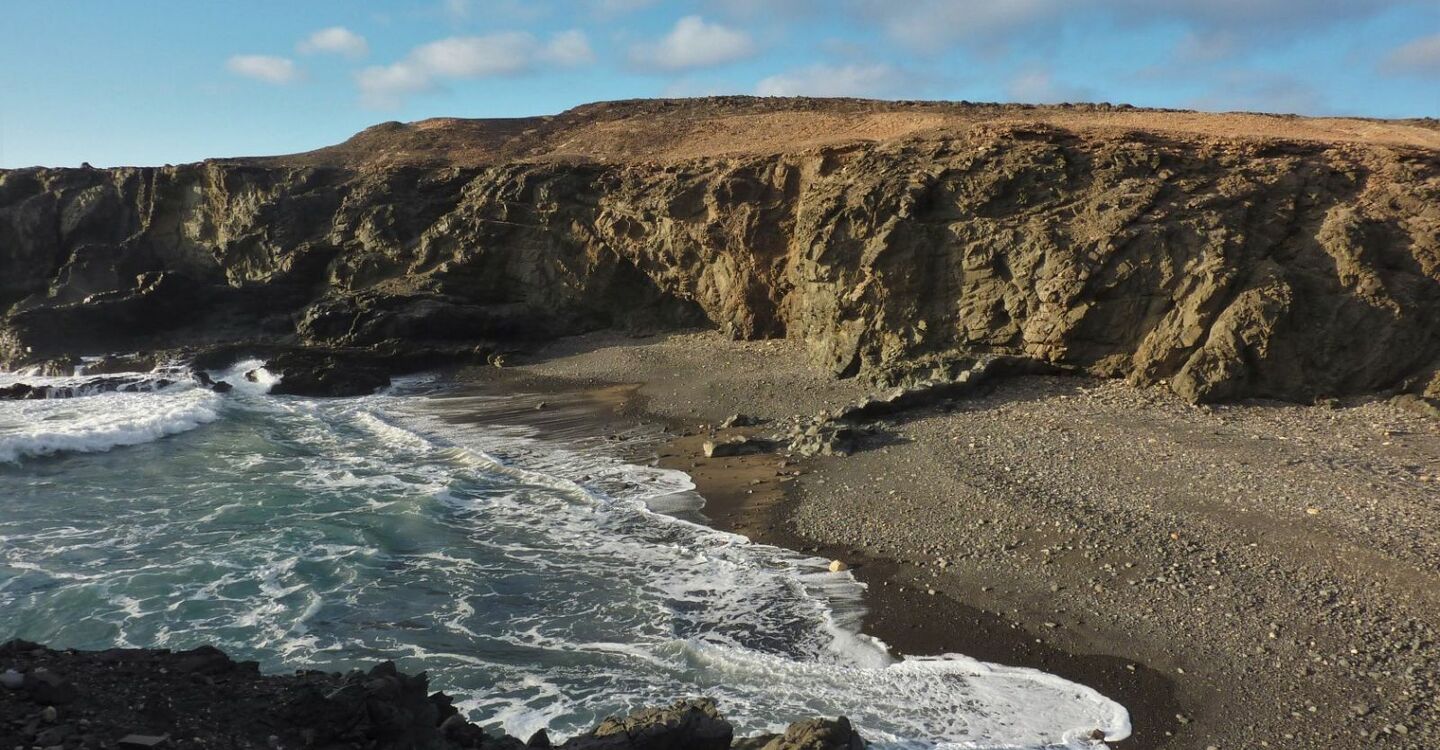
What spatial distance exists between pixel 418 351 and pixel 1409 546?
76.2 feet

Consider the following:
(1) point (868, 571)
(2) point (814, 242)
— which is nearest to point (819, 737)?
(1) point (868, 571)

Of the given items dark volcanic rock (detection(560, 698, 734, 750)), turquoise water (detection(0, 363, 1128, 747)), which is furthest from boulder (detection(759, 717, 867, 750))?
turquoise water (detection(0, 363, 1128, 747))

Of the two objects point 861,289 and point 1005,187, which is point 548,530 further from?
point 1005,187

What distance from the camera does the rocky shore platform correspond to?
4.83m

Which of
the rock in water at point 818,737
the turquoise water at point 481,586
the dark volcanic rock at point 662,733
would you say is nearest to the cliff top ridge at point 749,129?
the turquoise water at point 481,586

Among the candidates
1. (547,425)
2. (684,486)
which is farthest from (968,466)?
(547,425)

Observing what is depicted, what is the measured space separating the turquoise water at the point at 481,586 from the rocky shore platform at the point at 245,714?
5.36 ft

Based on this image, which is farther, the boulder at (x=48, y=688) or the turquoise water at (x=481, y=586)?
the turquoise water at (x=481, y=586)

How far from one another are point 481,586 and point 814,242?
12.2m

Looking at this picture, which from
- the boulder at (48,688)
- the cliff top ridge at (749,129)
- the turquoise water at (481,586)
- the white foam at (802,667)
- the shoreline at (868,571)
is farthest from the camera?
the cliff top ridge at (749,129)

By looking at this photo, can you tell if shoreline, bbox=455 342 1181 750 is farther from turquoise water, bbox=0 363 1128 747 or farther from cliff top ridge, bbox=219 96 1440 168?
cliff top ridge, bbox=219 96 1440 168

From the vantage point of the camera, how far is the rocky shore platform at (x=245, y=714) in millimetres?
4832

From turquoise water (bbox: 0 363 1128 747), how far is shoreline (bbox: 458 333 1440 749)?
0.62 meters

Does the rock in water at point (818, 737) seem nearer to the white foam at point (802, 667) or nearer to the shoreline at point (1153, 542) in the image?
the white foam at point (802, 667)
